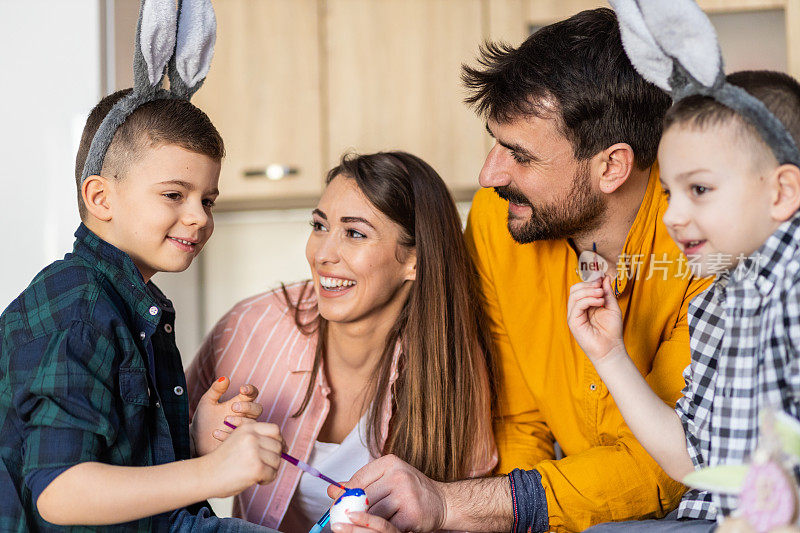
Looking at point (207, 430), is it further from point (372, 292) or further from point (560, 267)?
point (560, 267)

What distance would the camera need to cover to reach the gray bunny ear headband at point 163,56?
131 centimetres

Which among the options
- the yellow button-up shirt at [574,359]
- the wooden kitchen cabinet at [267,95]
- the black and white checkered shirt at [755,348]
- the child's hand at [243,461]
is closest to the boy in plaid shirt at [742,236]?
the black and white checkered shirt at [755,348]

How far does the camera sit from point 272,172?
2650mm

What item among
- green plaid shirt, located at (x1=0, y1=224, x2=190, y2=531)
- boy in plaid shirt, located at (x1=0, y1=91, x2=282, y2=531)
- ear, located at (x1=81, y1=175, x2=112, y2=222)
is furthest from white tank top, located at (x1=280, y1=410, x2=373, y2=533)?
ear, located at (x1=81, y1=175, x2=112, y2=222)

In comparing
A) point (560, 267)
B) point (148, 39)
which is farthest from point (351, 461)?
point (148, 39)

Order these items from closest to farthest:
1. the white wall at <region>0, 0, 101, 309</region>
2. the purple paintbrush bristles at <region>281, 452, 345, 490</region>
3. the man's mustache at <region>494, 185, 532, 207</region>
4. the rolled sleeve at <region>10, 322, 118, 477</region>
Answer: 1. the rolled sleeve at <region>10, 322, 118, 477</region>
2. the purple paintbrush bristles at <region>281, 452, 345, 490</region>
3. the man's mustache at <region>494, 185, 532, 207</region>
4. the white wall at <region>0, 0, 101, 309</region>

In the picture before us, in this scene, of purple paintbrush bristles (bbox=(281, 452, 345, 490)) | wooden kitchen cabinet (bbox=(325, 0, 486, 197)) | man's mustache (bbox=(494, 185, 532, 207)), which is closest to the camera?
purple paintbrush bristles (bbox=(281, 452, 345, 490))

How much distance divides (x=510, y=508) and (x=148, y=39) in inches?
41.1

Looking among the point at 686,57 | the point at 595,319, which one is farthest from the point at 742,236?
the point at 595,319

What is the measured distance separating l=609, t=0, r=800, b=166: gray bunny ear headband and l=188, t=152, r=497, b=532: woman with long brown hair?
0.71 m

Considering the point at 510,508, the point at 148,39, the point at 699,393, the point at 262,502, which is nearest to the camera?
the point at 699,393

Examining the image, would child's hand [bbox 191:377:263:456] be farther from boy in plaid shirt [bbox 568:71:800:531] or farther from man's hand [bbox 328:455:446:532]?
boy in plaid shirt [bbox 568:71:800:531]

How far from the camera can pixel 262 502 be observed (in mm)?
1686

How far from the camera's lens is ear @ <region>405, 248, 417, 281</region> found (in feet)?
5.80
